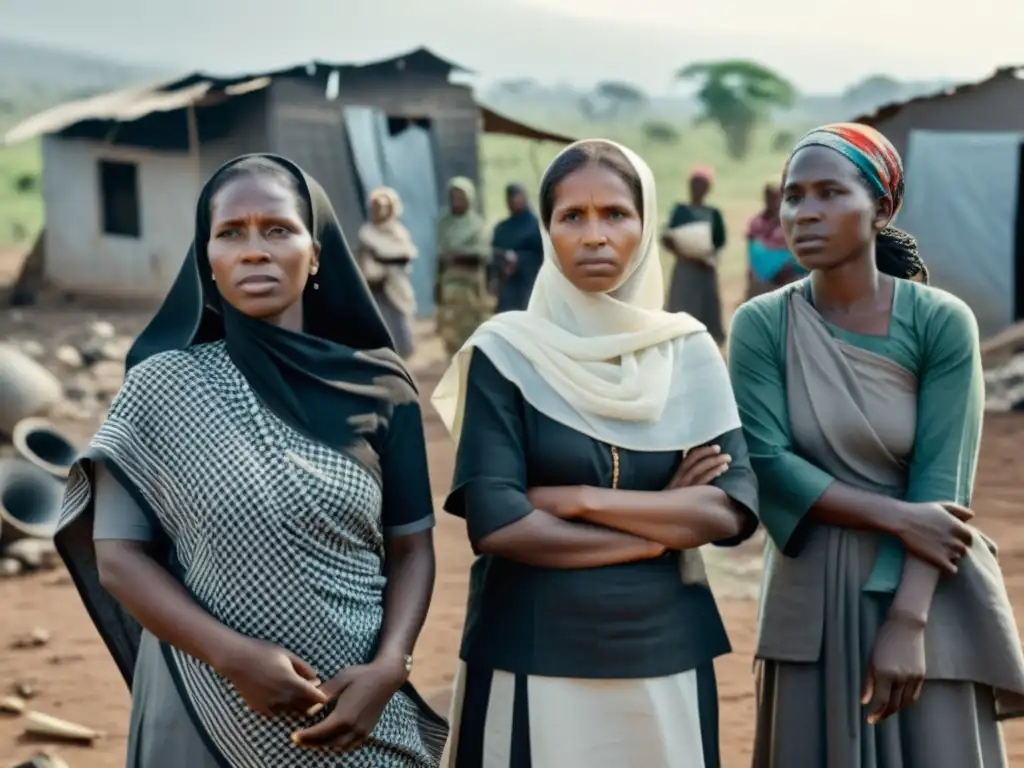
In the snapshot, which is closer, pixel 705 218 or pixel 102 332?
pixel 705 218

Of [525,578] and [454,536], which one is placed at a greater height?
[525,578]

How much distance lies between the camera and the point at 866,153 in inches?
111

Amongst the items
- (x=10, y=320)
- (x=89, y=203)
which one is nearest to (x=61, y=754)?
(x=10, y=320)

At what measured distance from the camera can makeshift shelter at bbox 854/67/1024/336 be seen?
1327cm

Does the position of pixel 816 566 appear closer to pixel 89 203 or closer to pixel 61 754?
pixel 61 754

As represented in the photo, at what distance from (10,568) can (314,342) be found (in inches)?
196

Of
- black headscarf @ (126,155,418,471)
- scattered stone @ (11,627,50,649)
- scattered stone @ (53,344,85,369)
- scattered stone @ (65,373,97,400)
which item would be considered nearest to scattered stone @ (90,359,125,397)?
scattered stone @ (65,373,97,400)

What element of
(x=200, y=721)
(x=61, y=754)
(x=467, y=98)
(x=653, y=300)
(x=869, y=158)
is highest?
(x=467, y=98)

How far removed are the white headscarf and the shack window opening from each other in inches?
572

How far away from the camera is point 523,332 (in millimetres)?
2678

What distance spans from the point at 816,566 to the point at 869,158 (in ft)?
2.86

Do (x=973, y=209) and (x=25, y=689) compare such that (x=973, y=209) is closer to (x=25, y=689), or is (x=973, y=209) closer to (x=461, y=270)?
(x=461, y=270)

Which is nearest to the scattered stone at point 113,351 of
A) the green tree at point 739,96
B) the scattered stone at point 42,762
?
the scattered stone at point 42,762

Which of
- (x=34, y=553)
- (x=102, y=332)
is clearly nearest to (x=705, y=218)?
(x=102, y=332)
